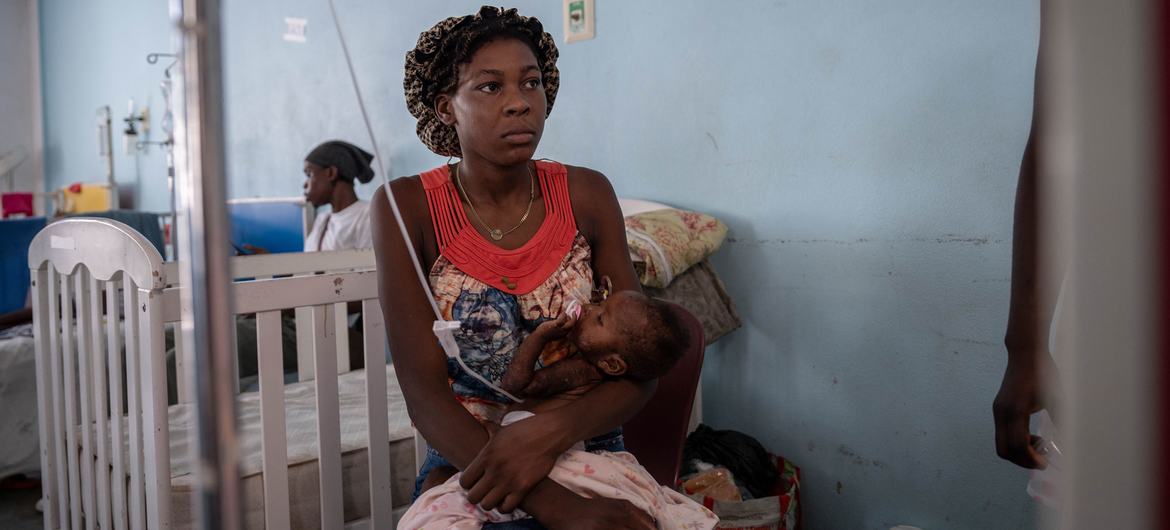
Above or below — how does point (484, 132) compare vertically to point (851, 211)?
above

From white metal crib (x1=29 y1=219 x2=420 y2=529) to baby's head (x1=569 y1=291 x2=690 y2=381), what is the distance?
61cm

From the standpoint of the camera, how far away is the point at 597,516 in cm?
114

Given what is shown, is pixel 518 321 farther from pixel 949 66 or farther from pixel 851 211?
pixel 949 66

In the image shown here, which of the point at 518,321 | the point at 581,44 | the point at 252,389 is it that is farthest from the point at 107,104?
the point at 518,321

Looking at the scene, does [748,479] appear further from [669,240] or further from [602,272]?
[602,272]

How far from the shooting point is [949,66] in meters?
1.75

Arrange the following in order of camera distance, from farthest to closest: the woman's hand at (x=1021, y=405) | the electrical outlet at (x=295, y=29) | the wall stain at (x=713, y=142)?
the electrical outlet at (x=295, y=29) < the wall stain at (x=713, y=142) < the woman's hand at (x=1021, y=405)

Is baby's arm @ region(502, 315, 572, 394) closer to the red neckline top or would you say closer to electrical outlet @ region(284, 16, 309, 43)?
the red neckline top

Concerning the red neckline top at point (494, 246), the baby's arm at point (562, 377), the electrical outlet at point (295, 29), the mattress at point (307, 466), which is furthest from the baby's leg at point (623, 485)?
the electrical outlet at point (295, 29)

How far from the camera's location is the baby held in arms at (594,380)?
3.94ft

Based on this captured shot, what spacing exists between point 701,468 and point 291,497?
39.1 inches

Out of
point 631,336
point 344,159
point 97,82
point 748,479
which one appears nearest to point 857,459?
point 748,479

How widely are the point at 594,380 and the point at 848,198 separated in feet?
3.28

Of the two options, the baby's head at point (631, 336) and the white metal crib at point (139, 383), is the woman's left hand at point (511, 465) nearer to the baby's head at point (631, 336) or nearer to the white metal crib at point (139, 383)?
the baby's head at point (631, 336)
